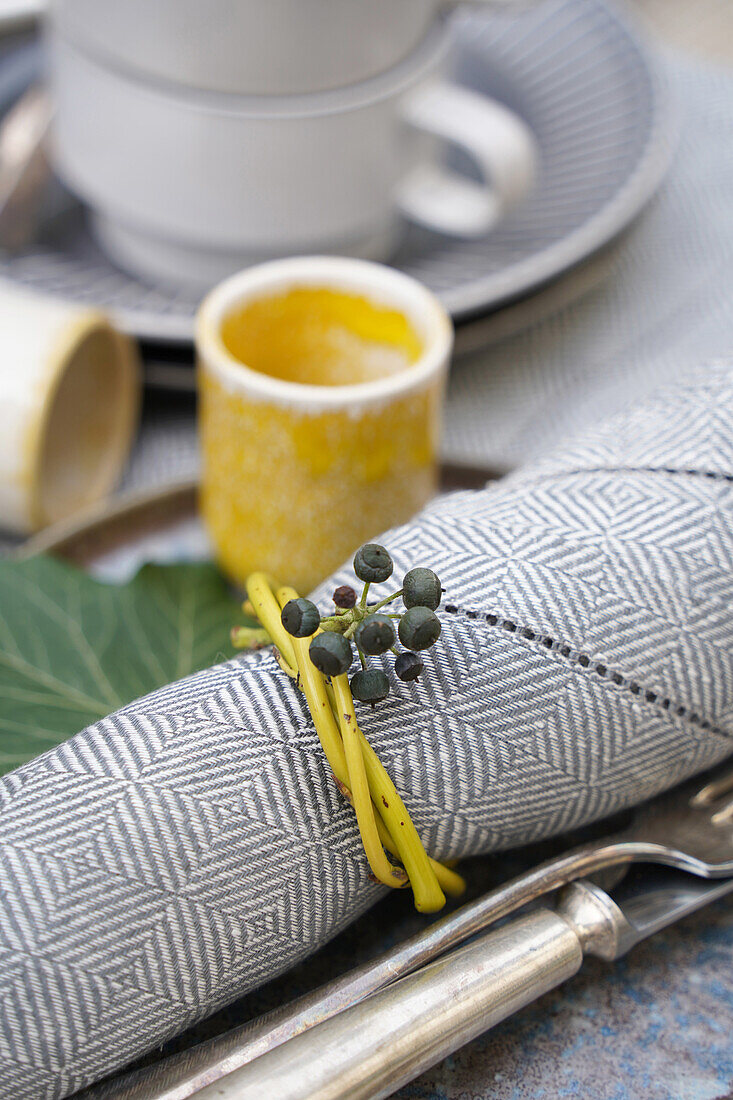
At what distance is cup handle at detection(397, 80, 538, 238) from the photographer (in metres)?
0.38

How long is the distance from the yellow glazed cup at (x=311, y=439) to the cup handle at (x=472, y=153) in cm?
10

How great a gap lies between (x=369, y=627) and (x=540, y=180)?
1.15ft

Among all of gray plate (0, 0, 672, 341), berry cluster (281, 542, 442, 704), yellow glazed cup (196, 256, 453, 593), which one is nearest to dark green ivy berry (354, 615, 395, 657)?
berry cluster (281, 542, 442, 704)

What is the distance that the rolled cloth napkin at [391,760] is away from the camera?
183 millimetres

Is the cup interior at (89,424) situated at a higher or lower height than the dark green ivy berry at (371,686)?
lower

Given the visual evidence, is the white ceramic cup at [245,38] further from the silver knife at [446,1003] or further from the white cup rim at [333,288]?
the silver knife at [446,1003]

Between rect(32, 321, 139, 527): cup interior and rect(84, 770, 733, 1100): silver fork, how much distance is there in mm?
207

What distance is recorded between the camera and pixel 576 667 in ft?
0.70

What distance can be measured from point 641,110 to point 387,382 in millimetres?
272

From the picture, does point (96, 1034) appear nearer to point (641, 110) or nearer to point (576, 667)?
point (576, 667)

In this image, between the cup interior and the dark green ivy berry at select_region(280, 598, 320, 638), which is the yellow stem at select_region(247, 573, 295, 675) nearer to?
the dark green ivy berry at select_region(280, 598, 320, 638)

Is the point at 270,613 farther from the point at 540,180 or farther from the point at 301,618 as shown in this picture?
the point at 540,180

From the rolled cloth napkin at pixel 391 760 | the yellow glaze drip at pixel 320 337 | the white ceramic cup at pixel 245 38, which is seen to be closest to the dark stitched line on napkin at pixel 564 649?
the rolled cloth napkin at pixel 391 760

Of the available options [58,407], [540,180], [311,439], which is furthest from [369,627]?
[540,180]
